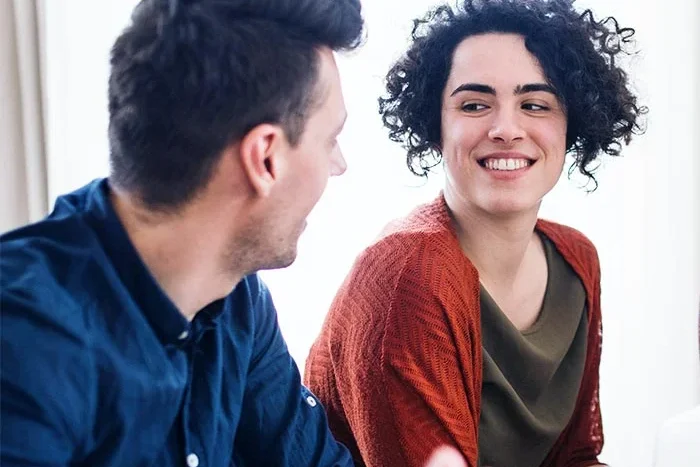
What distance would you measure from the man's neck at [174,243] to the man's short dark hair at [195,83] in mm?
18

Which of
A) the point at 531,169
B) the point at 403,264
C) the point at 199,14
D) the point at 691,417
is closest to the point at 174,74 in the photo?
the point at 199,14

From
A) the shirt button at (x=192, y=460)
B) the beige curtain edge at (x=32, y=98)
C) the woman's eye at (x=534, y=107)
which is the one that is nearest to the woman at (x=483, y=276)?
the woman's eye at (x=534, y=107)

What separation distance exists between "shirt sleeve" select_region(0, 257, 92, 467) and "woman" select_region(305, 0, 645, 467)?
0.51m

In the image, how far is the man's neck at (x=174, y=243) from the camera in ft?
3.27

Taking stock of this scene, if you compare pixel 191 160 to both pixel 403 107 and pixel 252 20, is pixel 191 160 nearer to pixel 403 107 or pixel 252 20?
pixel 252 20

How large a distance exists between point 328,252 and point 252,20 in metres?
0.89

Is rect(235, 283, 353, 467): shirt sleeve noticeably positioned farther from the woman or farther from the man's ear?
the man's ear

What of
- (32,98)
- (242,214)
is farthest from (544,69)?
(32,98)

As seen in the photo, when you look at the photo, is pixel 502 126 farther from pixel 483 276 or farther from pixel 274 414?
pixel 274 414

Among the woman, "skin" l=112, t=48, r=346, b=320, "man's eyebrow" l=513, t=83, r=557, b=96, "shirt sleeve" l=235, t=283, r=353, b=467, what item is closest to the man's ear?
"skin" l=112, t=48, r=346, b=320

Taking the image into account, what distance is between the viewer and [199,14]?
3.18 ft

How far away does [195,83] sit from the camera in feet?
3.16

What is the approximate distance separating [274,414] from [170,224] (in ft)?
1.15

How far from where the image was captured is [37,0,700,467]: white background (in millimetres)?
1758
